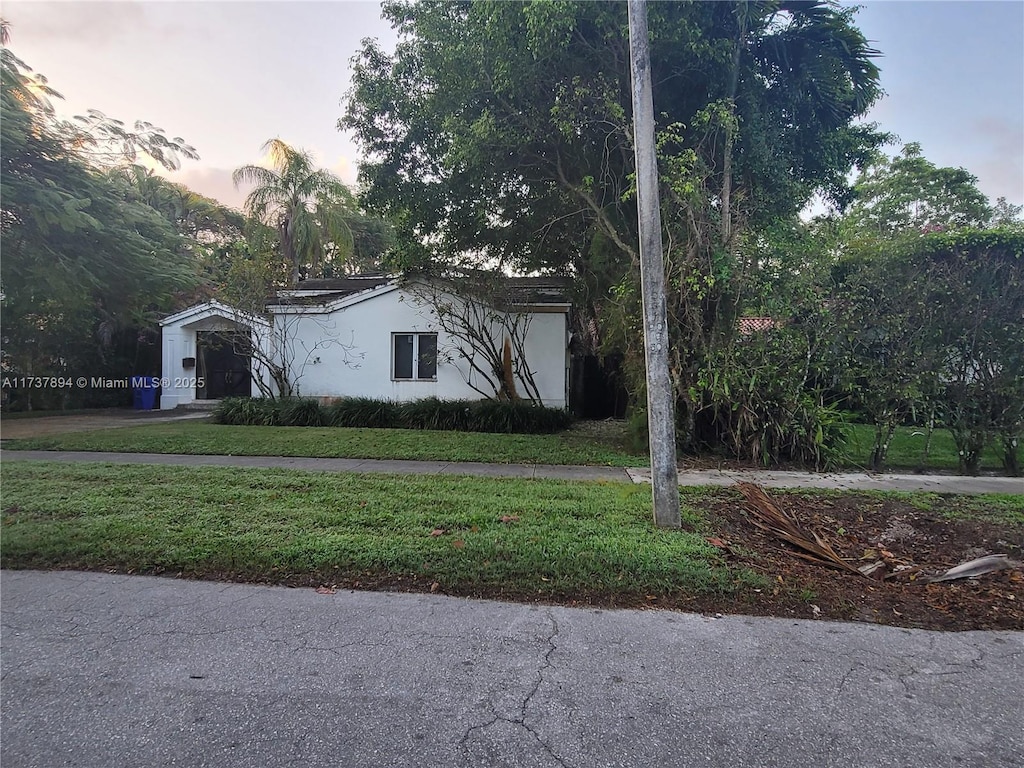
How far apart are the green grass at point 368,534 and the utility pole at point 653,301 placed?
0.39m

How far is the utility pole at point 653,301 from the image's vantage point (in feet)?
16.8

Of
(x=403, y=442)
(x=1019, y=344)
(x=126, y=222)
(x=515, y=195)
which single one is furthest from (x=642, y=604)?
(x=126, y=222)

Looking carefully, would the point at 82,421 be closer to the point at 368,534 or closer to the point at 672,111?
the point at 368,534

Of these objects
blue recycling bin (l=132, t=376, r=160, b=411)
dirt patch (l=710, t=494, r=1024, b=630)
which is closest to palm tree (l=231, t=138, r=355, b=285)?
blue recycling bin (l=132, t=376, r=160, b=411)

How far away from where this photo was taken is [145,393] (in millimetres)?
17266

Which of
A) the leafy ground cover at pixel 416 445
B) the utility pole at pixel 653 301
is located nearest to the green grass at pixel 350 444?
the leafy ground cover at pixel 416 445

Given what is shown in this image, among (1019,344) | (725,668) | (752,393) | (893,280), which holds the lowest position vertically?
(725,668)

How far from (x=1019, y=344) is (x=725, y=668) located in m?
7.96

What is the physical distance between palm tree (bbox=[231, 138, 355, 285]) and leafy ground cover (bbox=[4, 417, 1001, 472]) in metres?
11.0

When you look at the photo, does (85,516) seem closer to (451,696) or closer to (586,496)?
(451,696)

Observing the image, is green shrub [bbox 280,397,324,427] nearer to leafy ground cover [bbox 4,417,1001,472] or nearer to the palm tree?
leafy ground cover [bbox 4,417,1001,472]

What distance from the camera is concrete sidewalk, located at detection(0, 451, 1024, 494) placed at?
7199mm

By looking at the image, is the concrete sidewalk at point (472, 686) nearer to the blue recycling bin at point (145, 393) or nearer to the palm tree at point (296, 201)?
the blue recycling bin at point (145, 393)

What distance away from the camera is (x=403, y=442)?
32.6ft
